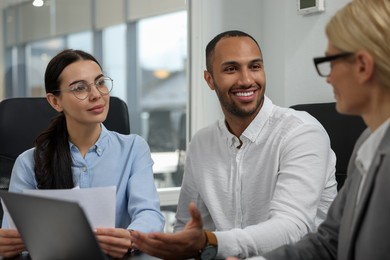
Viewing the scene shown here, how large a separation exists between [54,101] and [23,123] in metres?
0.22

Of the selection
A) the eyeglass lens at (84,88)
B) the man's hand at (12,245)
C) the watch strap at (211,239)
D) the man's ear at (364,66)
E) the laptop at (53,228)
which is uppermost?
the man's ear at (364,66)

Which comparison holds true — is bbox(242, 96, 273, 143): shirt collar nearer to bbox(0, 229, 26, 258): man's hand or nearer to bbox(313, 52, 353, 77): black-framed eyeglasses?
bbox(313, 52, 353, 77): black-framed eyeglasses

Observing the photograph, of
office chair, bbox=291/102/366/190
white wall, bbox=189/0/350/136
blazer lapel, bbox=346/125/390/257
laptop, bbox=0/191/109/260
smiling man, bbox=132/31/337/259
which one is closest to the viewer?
laptop, bbox=0/191/109/260

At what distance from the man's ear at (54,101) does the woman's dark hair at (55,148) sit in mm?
15

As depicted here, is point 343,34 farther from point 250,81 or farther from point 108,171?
point 108,171

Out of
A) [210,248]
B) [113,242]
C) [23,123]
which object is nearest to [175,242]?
[210,248]

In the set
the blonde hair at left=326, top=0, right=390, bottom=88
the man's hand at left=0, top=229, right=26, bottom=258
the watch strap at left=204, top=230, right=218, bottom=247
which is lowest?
the man's hand at left=0, top=229, right=26, bottom=258

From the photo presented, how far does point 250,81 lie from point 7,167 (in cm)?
101

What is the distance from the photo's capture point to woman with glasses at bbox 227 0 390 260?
1.25m

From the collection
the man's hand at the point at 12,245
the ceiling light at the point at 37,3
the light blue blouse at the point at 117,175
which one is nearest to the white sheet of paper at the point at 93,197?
the man's hand at the point at 12,245

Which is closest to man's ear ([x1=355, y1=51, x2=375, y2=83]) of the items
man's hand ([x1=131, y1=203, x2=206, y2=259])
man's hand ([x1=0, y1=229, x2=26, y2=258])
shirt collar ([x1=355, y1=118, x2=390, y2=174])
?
shirt collar ([x1=355, y1=118, x2=390, y2=174])

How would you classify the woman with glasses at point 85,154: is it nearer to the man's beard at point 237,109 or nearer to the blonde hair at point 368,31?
the man's beard at point 237,109

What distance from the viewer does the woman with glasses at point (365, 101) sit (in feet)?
4.09

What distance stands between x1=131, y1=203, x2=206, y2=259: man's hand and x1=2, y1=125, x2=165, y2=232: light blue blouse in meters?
0.49
